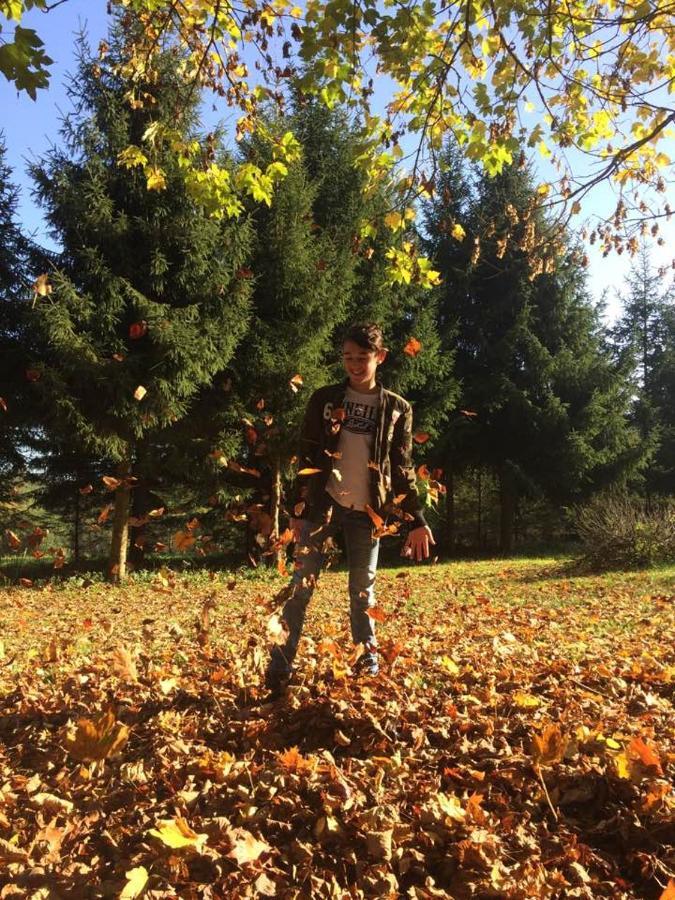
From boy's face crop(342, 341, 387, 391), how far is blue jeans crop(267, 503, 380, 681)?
2.20 feet

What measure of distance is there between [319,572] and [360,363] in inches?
43.9

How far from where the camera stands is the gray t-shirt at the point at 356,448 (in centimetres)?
320

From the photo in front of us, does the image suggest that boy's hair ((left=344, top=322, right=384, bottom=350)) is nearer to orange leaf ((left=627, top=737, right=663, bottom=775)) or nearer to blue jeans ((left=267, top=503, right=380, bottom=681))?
blue jeans ((left=267, top=503, right=380, bottom=681))

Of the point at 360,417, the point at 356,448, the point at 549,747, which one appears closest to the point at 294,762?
the point at 549,747

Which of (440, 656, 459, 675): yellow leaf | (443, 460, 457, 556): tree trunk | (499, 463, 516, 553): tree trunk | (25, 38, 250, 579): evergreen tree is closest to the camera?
(440, 656, 459, 675): yellow leaf

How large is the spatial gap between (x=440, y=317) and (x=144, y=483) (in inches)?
430

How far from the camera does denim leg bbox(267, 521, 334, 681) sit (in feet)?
10.4

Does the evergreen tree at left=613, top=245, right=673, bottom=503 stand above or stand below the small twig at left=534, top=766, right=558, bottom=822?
above

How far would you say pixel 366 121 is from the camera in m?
4.55

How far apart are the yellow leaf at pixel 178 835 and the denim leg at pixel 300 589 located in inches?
46.8

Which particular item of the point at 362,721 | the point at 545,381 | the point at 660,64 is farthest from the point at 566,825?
the point at 545,381

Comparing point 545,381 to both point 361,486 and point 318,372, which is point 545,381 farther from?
point 361,486

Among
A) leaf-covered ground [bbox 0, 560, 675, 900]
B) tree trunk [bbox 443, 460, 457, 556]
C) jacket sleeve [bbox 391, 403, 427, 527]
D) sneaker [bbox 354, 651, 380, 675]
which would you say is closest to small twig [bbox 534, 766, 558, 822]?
leaf-covered ground [bbox 0, 560, 675, 900]

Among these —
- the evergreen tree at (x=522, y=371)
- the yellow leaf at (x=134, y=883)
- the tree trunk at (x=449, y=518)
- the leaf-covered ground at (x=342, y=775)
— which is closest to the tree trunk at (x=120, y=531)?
the leaf-covered ground at (x=342, y=775)
